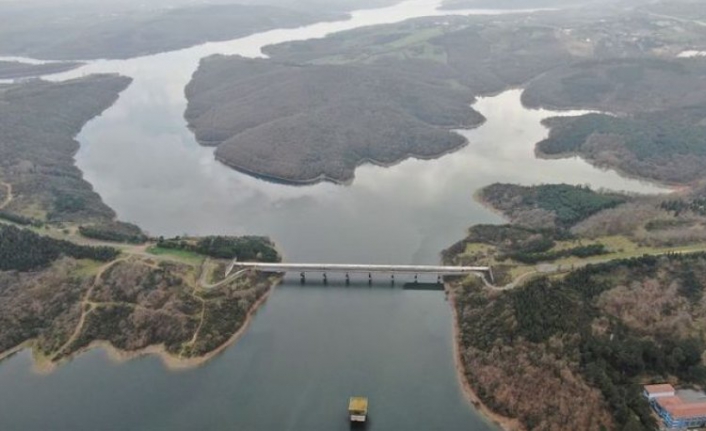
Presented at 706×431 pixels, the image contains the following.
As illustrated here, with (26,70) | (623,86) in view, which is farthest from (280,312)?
(26,70)

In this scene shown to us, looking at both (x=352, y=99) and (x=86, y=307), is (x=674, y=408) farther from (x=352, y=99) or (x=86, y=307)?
(x=352, y=99)

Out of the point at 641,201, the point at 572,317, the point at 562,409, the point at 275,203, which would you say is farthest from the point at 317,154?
the point at 562,409

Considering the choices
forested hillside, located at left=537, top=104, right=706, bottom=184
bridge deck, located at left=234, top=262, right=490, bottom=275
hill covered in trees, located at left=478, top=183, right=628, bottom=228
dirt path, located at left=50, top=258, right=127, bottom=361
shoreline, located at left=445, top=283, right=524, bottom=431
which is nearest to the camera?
shoreline, located at left=445, top=283, right=524, bottom=431

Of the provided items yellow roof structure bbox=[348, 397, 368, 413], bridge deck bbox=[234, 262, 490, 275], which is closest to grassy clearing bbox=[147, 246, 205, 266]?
bridge deck bbox=[234, 262, 490, 275]

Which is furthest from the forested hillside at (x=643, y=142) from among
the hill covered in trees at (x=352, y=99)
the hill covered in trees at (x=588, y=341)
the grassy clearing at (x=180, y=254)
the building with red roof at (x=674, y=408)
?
the grassy clearing at (x=180, y=254)

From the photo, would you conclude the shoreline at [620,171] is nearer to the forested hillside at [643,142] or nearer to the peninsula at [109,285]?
the forested hillside at [643,142]

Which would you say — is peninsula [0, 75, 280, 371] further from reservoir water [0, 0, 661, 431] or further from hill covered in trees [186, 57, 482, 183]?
hill covered in trees [186, 57, 482, 183]
